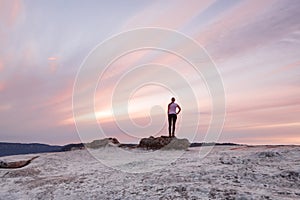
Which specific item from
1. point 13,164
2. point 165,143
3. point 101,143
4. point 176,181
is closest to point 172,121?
point 165,143

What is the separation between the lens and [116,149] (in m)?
21.9

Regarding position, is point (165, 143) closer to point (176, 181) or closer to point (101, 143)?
point (101, 143)

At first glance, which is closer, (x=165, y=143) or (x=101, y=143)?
(x=165, y=143)

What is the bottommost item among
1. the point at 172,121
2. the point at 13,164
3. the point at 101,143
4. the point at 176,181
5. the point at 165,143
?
the point at 176,181

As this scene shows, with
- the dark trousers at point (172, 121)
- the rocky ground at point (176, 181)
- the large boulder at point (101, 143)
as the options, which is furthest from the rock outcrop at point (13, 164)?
the dark trousers at point (172, 121)

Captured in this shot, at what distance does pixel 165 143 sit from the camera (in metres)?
20.6

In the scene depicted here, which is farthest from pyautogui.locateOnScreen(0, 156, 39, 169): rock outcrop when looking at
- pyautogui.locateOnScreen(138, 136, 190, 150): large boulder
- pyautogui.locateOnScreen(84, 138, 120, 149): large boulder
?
pyautogui.locateOnScreen(138, 136, 190, 150): large boulder

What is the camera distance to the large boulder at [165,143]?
1989 cm

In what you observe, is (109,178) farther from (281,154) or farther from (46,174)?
(281,154)

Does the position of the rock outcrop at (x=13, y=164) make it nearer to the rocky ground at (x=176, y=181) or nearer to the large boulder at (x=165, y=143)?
the rocky ground at (x=176, y=181)

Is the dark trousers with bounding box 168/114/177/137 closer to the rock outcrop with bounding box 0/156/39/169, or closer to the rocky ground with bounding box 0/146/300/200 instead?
the rocky ground with bounding box 0/146/300/200

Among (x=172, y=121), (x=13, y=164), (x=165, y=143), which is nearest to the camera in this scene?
(x=13, y=164)

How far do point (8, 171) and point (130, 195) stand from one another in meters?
8.57

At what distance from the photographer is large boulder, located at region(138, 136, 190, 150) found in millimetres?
19888
